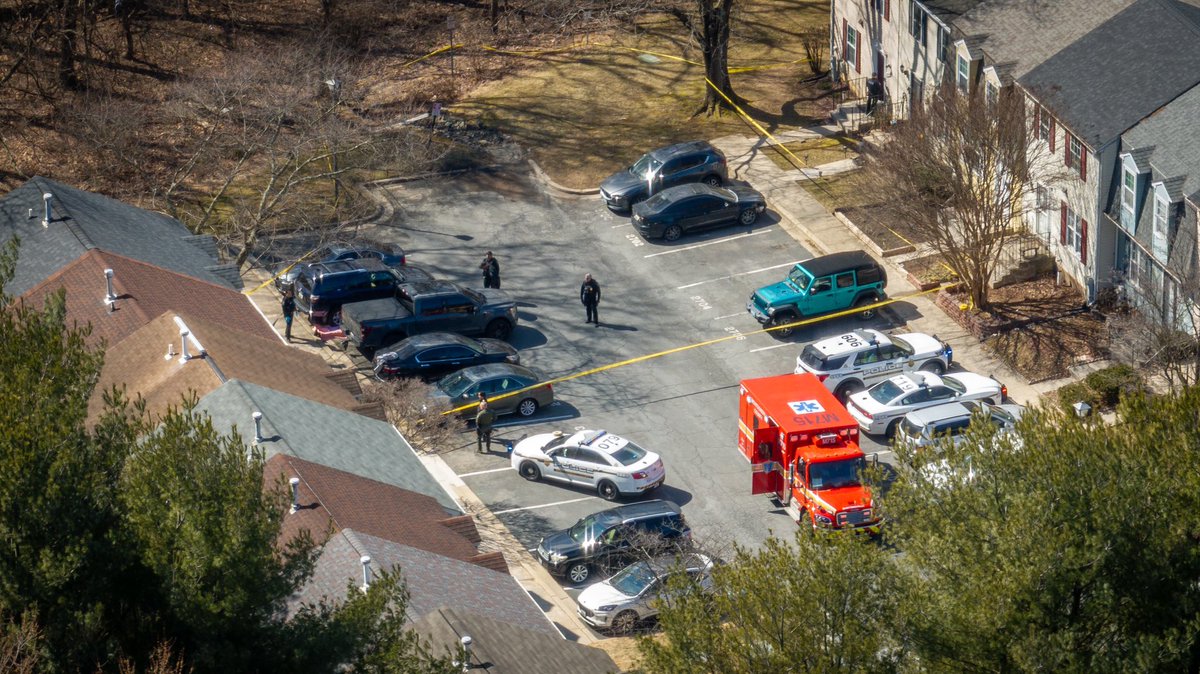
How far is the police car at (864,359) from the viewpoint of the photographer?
39.2 metres

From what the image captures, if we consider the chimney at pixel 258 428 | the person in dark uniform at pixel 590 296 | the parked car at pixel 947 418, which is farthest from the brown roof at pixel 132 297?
the parked car at pixel 947 418

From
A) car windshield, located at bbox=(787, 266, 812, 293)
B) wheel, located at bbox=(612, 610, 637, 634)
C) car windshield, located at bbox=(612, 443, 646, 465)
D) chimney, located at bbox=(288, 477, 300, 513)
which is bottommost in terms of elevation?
wheel, located at bbox=(612, 610, 637, 634)

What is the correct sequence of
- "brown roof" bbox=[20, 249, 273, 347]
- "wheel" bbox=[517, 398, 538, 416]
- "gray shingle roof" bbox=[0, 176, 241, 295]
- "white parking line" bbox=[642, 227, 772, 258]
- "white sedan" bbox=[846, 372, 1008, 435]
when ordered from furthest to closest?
"white parking line" bbox=[642, 227, 772, 258], "wheel" bbox=[517, 398, 538, 416], "white sedan" bbox=[846, 372, 1008, 435], "gray shingle roof" bbox=[0, 176, 241, 295], "brown roof" bbox=[20, 249, 273, 347]

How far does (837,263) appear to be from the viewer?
140 feet

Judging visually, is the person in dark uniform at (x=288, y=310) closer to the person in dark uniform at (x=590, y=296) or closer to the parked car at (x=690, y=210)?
the person in dark uniform at (x=590, y=296)

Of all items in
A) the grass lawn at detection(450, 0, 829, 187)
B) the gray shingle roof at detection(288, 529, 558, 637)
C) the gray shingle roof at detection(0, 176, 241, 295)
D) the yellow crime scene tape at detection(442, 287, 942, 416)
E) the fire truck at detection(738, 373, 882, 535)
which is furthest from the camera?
the grass lawn at detection(450, 0, 829, 187)

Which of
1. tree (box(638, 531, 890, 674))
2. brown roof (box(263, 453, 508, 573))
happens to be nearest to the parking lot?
brown roof (box(263, 453, 508, 573))

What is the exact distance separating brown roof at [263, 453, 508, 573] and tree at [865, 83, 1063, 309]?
16.8 m

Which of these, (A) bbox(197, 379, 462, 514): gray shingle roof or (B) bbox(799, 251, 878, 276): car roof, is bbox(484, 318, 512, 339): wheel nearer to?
(B) bbox(799, 251, 878, 276): car roof

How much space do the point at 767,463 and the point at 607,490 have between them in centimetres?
380

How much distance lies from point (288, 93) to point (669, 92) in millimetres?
14785

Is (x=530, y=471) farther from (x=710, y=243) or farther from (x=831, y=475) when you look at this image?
(x=710, y=243)

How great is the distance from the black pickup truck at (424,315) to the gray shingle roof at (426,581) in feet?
44.3

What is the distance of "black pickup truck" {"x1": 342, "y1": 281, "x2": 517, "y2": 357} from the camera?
42188 mm
